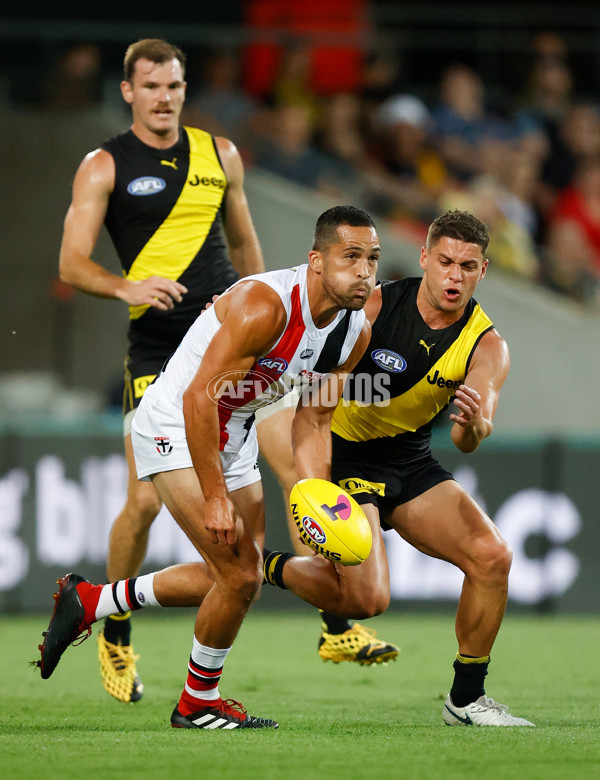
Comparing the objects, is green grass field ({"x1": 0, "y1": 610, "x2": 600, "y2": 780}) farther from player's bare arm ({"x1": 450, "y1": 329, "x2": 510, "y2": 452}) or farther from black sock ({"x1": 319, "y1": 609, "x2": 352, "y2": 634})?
player's bare arm ({"x1": 450, "y1": 329, "x2": 510, "y2": 452})

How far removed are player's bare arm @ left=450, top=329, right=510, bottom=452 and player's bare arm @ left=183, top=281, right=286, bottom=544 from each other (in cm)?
85

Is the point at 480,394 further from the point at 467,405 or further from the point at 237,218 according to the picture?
the point at 237,218

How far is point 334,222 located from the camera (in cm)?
499

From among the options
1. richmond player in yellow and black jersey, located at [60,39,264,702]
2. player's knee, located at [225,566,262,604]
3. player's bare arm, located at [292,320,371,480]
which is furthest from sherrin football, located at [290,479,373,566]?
richmond player in yellow and black jersey, located at [60,39,264,702]

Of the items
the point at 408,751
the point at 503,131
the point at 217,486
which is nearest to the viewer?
the point at 408,751

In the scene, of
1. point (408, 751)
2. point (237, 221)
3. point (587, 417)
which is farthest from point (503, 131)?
point (408, 751)

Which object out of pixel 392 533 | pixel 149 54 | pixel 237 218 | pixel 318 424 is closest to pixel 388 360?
pixel 318 424

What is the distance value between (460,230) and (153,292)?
148cm

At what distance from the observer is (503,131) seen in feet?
41.0

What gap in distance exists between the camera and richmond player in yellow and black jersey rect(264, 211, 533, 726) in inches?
209

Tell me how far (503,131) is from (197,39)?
11.1 ft

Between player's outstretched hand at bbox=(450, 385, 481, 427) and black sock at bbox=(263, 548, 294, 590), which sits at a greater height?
player's outstretched hand at bbox=(450, 385, 481, 427)

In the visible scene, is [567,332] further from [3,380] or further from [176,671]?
[176,671]

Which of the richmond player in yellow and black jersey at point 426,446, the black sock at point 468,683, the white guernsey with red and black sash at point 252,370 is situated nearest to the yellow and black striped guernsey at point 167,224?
the white guernsey with red and black sash at point 252,370
